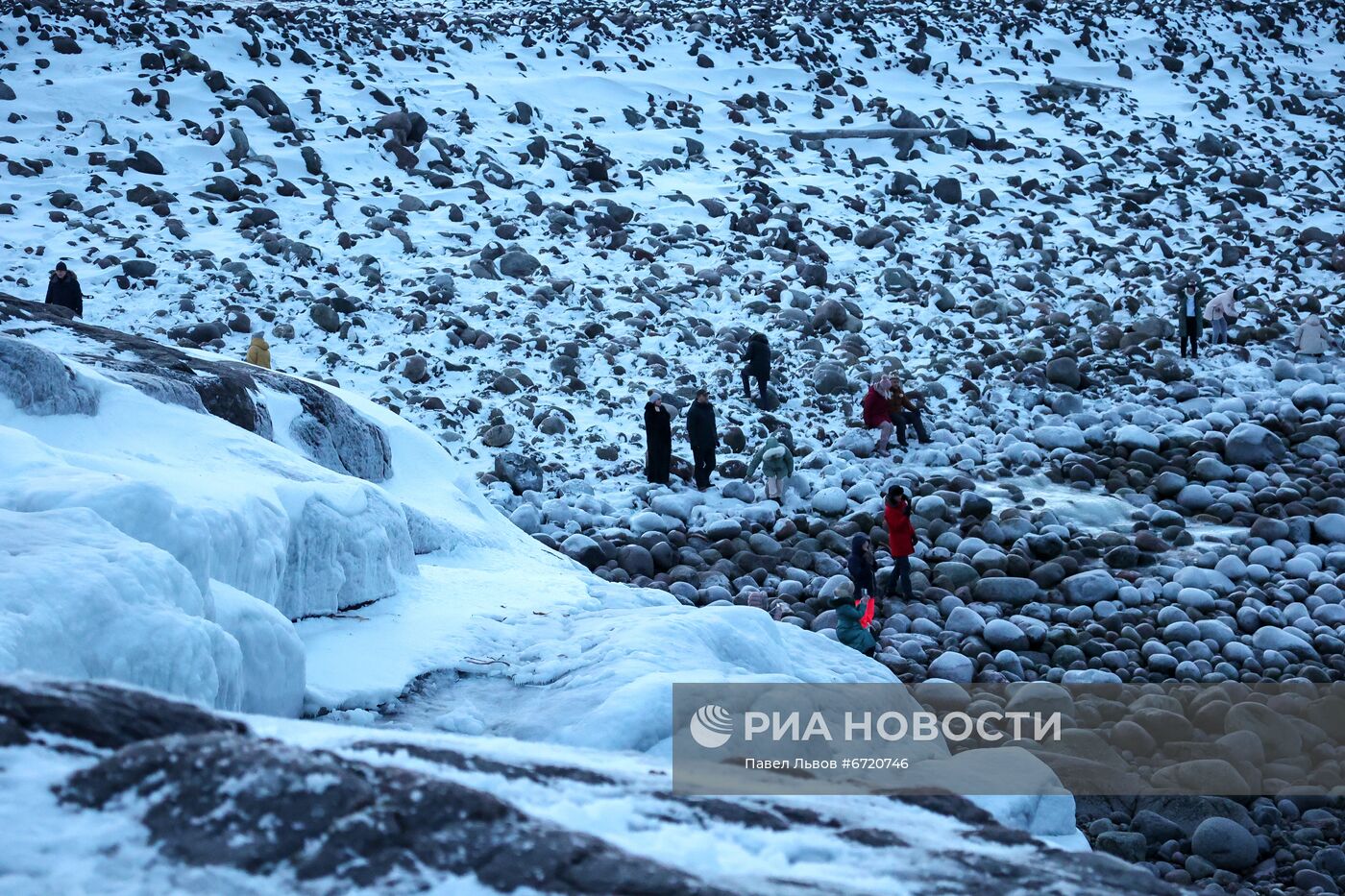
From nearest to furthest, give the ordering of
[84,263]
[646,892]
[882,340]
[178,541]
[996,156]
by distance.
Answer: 1. [646,892]
2. [178,541]
3. [84,263]
4. [882,340]
5. [996,156]

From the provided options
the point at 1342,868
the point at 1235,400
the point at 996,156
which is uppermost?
the point at 996,156

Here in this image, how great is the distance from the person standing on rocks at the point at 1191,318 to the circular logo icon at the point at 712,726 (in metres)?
12.2

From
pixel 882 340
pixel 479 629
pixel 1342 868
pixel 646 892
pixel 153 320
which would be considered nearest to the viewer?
Answer: pixel 646 892

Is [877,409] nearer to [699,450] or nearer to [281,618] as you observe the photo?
[699,450]

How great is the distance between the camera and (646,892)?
263 centimetres

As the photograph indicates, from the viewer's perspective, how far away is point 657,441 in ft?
39.0

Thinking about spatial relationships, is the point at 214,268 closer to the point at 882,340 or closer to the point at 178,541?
the point at 882,340

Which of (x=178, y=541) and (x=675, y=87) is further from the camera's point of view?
(x=675, y=87)

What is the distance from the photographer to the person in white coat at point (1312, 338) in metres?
15.2

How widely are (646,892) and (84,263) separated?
14.3 metres

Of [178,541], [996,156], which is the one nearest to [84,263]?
[178,541]

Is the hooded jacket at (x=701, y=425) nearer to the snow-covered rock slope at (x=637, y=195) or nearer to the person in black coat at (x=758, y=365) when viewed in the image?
the snow-covered rock slope at (x=637, y=195)

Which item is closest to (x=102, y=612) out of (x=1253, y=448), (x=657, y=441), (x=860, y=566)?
(x=860, y=566)

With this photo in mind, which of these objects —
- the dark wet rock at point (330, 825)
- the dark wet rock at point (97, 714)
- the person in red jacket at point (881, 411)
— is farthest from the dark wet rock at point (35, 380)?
the person in red jacket at point (881, 411)
